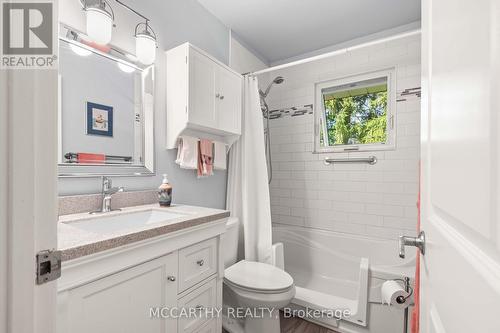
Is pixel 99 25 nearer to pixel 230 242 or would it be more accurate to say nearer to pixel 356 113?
pixel 230 242

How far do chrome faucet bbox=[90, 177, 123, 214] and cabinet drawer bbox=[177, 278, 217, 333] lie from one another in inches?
25.3

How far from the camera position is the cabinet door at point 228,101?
1.93 m

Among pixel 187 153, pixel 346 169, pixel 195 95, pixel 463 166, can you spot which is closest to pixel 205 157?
pixel 187 153

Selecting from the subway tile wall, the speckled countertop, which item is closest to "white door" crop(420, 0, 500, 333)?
the speckled countertop

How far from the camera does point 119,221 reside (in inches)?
51.4

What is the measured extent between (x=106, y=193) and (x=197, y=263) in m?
0.64

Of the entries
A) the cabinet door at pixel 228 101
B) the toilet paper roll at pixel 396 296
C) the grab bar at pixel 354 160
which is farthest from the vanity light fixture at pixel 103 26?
the grab bar at pixel 354 160

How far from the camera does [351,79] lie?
8.55 feet

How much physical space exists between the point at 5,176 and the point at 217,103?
1613 millimetres

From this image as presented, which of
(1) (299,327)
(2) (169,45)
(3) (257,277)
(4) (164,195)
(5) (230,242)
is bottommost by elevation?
(1) (299,327)

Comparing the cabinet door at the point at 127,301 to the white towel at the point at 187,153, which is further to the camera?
the white towel at the point at 187,153

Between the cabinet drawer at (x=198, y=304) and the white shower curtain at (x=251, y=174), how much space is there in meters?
0.87

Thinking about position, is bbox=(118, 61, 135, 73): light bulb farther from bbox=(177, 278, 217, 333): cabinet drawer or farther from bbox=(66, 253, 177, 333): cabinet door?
bbox=(177, 278, 217, 333): cabinet drawer

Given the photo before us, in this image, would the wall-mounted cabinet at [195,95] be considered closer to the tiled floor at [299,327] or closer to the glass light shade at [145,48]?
the glass light shade at [145,48]
